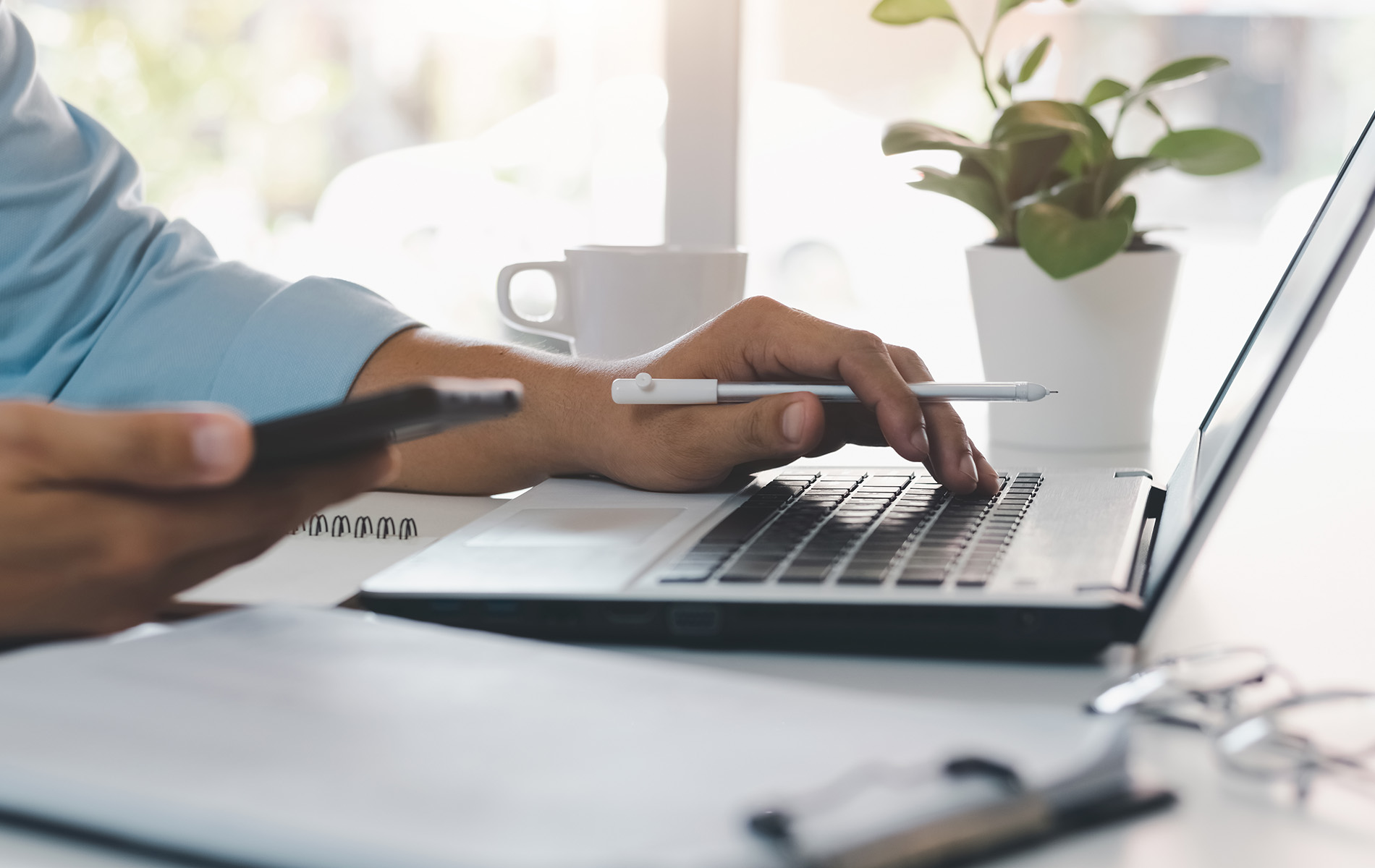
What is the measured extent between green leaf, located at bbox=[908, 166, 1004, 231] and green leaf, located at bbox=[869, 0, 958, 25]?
0.47ft

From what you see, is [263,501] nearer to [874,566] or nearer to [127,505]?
[127,505]

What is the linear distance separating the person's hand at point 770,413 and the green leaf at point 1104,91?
0.40m

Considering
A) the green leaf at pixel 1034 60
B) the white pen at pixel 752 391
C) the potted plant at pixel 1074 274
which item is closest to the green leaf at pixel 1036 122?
the potted plant at pixel 1074 274

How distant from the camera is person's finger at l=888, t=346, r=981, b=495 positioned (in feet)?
2.19

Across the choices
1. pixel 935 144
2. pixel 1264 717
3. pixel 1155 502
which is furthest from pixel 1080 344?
pixel 1264 717

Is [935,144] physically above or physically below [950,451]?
above

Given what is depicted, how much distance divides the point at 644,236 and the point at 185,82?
0.99 m

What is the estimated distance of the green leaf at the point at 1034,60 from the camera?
1.06 m

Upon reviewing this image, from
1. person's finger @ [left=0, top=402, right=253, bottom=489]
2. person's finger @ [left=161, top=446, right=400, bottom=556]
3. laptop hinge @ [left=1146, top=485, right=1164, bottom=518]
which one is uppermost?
person's finger @ [left=0, top=402, right=253, bottom=489]

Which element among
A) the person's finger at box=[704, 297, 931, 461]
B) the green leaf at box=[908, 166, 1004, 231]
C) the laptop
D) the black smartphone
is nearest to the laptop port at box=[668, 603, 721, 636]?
the laptop

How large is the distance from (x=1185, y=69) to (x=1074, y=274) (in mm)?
189

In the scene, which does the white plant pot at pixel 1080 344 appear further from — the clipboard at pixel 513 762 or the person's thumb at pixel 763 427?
the clipboard at pixel 513 762

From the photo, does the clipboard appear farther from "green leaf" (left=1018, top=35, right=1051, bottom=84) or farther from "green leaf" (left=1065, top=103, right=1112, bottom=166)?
"green leaf" (left=1018, top=35, right=1051, bottom=84)

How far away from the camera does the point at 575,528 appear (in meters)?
0.59
